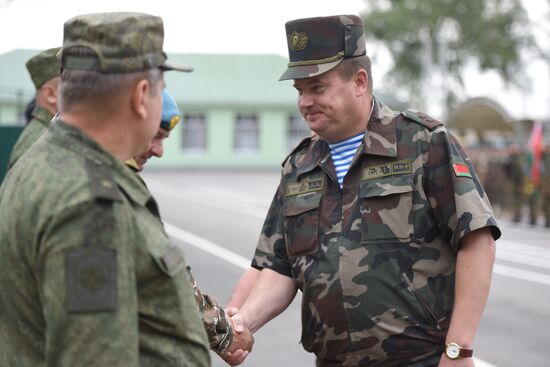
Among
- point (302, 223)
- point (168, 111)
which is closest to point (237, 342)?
point (302, 223)

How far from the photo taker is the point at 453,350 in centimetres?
285

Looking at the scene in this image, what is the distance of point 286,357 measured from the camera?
656 centimetres

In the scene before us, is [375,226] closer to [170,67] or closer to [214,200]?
[170,67]

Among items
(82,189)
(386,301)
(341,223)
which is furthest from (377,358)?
(82,189)

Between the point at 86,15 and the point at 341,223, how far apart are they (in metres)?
1.38

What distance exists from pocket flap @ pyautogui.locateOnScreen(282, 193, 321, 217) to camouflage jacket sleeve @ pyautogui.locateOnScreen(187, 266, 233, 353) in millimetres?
425

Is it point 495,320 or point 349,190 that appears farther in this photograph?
point 495,320

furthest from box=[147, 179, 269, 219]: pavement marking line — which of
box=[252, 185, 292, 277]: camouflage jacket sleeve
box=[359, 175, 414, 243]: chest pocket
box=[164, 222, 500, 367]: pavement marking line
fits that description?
box=[359, 175, 414, 243]: chest pocket

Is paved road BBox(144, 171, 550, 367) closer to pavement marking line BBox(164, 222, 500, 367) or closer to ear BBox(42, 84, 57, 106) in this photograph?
pavement marking line BBox(164, 222, 500, 367)

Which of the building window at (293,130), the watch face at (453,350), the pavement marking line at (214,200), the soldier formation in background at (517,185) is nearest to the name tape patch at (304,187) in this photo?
the watch face at (453,350)

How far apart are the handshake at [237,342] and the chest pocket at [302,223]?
32 cm

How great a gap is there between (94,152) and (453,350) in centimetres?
145

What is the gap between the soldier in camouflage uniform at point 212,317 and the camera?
310cm

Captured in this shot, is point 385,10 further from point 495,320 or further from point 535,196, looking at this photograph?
point 495,320
